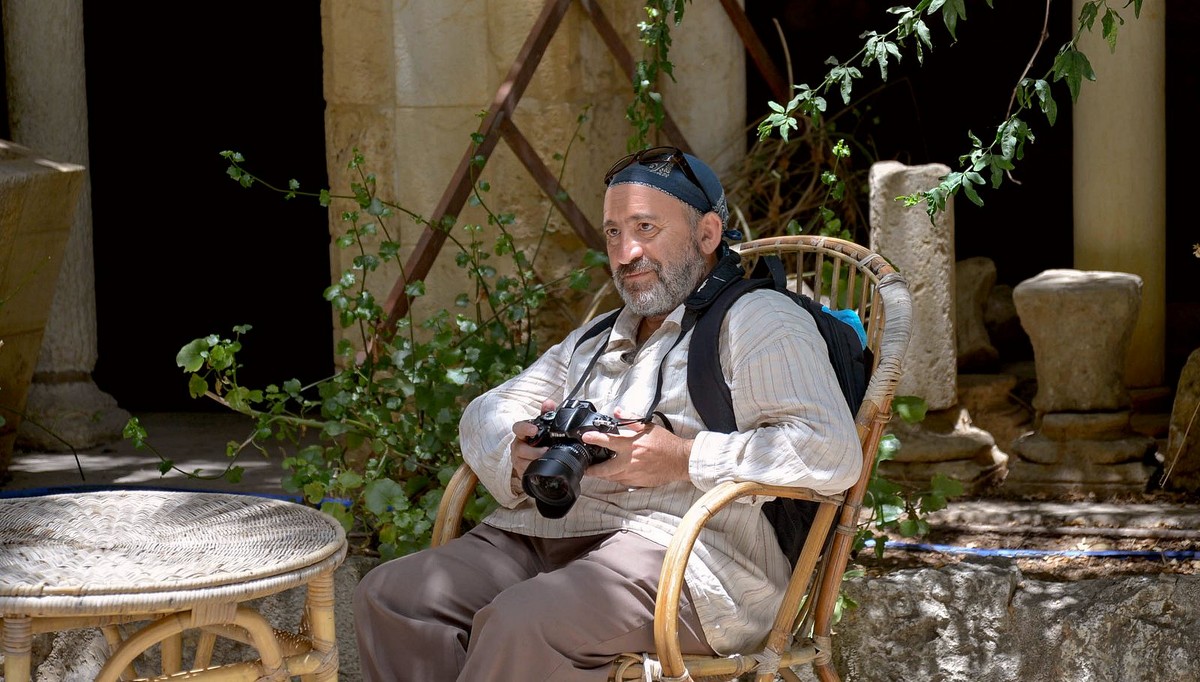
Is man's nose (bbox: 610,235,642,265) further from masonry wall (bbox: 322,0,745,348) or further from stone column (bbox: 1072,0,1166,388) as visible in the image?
stone column (bbox: 1072,0,1166,388)

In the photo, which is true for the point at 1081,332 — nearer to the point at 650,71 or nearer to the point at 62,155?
the point at 650,71

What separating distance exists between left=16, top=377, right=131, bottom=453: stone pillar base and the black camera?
9.92ft

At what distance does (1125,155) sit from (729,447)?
2806mm

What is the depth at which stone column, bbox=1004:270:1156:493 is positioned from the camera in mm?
4418

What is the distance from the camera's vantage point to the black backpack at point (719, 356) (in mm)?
2734

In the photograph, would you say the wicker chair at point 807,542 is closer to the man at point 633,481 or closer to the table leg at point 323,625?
the man at point 633,481

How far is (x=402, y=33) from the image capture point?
458 centimetres

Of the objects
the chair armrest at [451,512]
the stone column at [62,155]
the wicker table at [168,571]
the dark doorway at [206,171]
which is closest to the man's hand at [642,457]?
the chair armrest at [451,512]

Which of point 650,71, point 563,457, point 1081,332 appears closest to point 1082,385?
point 1081,332

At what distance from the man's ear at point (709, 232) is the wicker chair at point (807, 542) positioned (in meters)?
0.22

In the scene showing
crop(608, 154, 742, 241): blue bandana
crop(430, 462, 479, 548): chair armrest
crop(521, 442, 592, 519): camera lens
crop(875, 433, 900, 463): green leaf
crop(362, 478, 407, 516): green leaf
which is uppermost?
crop(608, 154, 742, 241): blue bandana

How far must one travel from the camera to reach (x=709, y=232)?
2.93 metres

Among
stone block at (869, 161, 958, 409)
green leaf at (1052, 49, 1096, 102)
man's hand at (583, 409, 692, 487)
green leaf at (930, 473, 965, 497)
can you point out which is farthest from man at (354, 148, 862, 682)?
stone block at (869, 161, 958, 409)

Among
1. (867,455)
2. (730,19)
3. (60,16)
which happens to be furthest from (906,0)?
(867,455)
